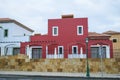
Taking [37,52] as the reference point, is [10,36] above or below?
above

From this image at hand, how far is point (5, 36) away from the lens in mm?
40562

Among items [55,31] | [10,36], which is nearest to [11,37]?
[10,36]

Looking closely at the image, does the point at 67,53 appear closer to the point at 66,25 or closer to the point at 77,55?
the point at 77,55

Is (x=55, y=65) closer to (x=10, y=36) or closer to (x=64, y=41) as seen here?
(x=64, y=41)

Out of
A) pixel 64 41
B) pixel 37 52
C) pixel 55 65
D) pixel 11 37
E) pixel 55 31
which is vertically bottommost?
pixel 55 65

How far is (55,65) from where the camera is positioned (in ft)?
99.5

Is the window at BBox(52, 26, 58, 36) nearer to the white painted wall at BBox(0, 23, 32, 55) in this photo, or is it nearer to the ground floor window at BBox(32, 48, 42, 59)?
the ground floor window at BBox(32, 48, 42, 59)

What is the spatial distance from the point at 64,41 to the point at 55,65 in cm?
761

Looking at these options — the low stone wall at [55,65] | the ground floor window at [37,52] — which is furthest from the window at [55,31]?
the low stone wall at [55,65]

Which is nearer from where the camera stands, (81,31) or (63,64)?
(63,64)

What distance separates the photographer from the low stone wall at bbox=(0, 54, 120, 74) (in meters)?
29.2

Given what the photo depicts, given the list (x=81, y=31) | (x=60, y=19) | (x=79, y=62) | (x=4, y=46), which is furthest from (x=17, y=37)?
(x=79, y=62)

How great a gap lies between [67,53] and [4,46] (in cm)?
1026

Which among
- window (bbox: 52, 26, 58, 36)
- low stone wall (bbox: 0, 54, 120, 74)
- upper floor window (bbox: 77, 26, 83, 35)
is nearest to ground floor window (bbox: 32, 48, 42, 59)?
window (bbox: 52, 26, 58, 36)
